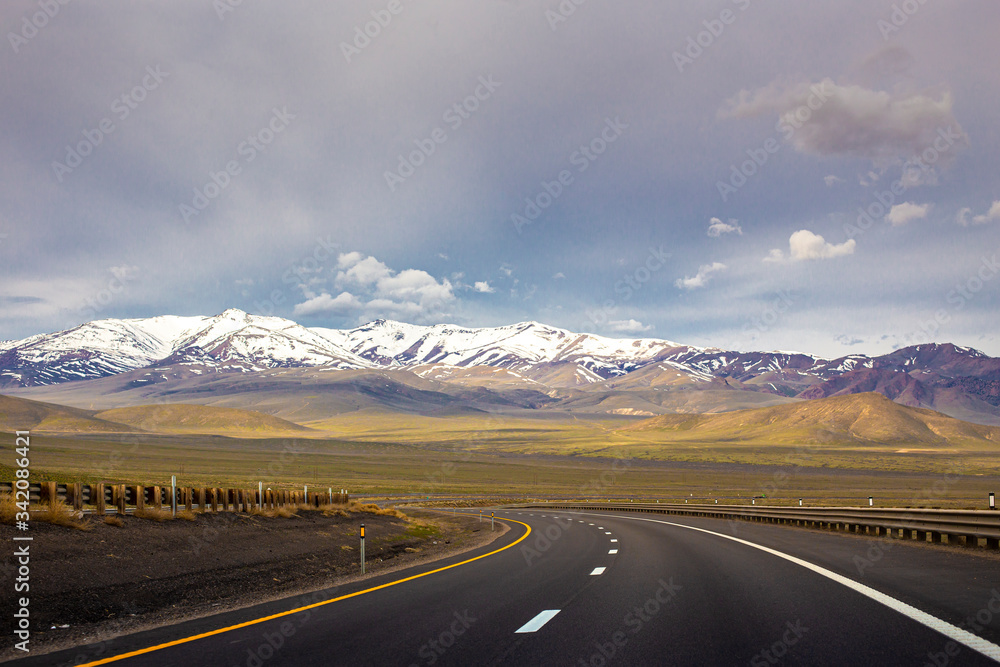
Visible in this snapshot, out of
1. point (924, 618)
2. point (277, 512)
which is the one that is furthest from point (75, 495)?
point (924, 618)

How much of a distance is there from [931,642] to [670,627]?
2.70m

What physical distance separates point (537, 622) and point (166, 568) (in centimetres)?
1019

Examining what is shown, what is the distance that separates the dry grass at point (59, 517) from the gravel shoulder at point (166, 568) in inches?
8.6

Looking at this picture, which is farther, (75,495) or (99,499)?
(75,495)

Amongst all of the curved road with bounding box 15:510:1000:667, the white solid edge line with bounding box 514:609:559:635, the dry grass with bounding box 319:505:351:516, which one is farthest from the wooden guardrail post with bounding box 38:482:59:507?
the dry grass with bounding box 319:505:351:516

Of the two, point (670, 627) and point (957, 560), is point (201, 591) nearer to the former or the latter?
point (670, 627)

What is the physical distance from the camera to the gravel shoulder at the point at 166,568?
1164 cm

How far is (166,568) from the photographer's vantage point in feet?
53.6

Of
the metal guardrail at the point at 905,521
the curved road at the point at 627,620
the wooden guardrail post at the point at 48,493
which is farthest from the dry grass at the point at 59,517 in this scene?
the metal guardrail at the point at 905,521

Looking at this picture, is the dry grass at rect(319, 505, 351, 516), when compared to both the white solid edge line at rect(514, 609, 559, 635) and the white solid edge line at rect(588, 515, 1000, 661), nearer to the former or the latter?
the white solid edge line at rect(588, 515, 1000, 661)

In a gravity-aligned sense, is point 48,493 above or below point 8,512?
above

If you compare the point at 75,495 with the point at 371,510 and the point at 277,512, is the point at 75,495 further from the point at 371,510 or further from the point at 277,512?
Answer: the point at 371,510

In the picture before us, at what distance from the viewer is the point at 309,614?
36.5 feet

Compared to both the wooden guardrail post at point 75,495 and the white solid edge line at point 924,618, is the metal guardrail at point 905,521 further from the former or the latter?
the wooden guardrail post at point 75,495
